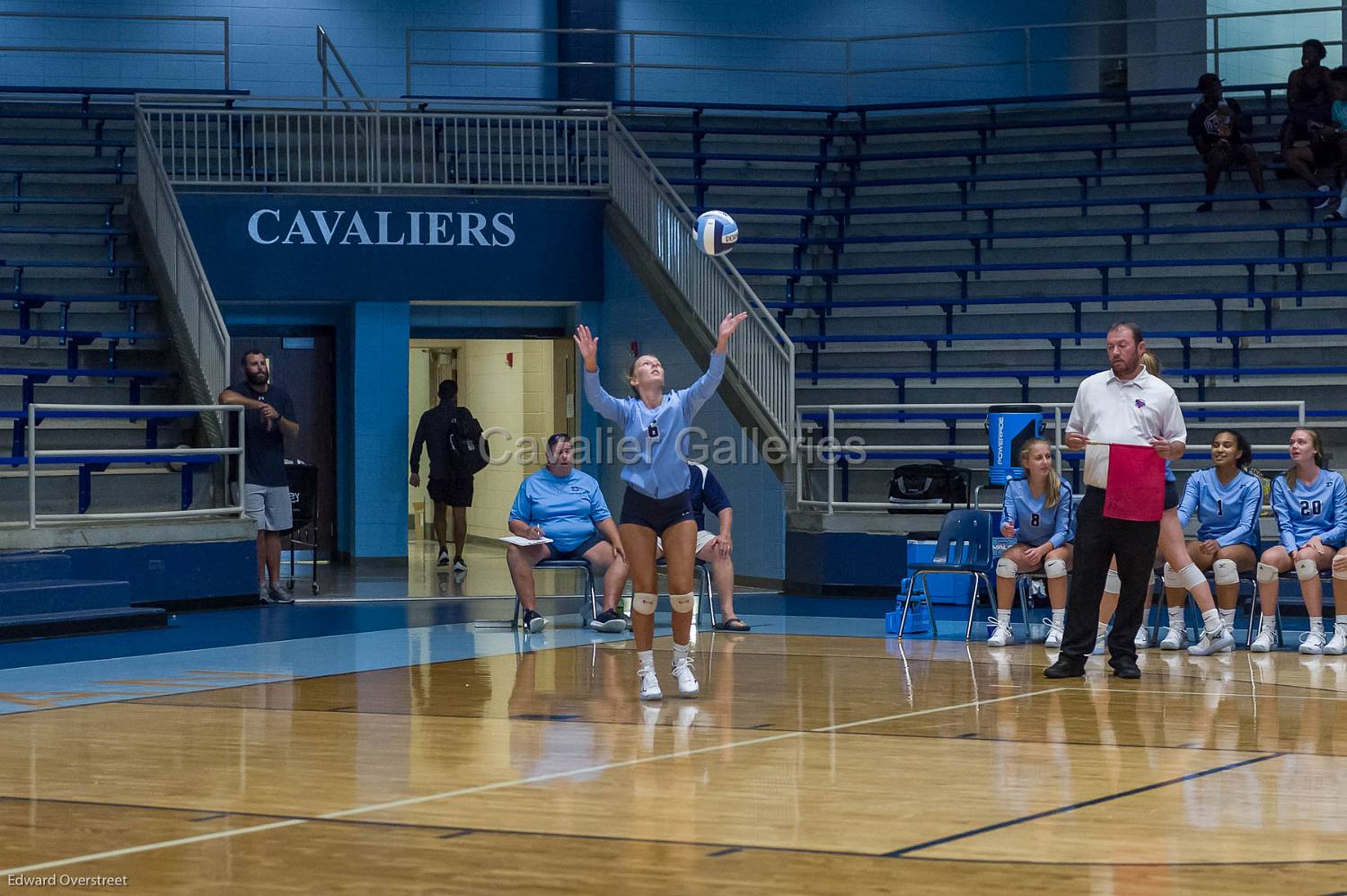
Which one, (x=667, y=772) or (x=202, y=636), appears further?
(x=202, y=636)

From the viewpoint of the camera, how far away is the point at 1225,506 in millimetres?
10688

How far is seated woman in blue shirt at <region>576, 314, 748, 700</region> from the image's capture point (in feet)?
27.2

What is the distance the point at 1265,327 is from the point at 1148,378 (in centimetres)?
689

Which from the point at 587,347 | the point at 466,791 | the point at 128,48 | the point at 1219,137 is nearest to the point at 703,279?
the point at 1219,137

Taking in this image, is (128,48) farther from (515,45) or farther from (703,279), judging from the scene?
(703,279)

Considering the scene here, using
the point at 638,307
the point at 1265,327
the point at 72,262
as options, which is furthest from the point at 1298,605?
the point at 72,262

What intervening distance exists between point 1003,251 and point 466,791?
40.9 ft

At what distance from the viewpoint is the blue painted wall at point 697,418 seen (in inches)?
583

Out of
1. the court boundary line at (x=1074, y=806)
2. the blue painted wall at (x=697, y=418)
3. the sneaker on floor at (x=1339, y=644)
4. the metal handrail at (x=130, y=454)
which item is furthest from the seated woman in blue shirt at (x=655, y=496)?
the blue painted wall at (x=697, y=418)

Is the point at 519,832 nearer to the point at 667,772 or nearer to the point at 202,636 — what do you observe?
the point at 667,772

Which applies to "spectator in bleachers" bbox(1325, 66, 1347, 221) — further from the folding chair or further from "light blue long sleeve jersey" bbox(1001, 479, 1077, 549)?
the folding chair

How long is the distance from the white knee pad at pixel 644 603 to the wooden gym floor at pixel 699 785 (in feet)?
1.42

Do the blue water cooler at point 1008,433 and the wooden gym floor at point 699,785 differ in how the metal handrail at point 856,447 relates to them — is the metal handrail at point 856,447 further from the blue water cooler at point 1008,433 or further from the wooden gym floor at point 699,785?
the wooden gym floor at point 699,785

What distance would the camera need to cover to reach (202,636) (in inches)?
445
